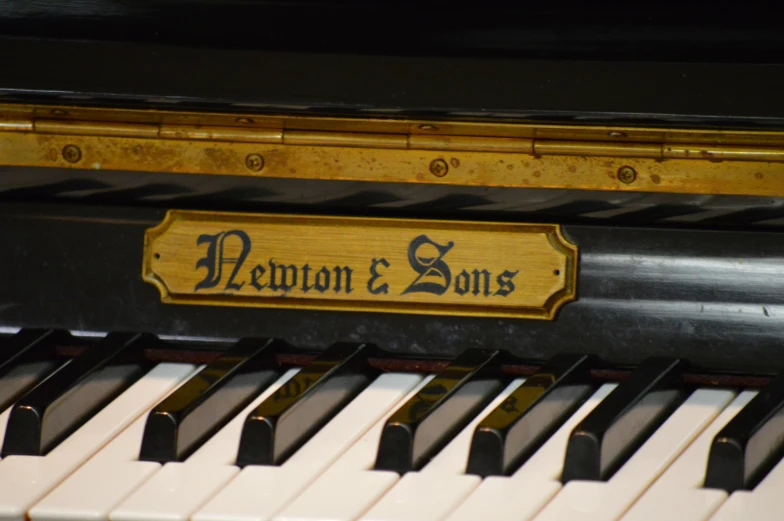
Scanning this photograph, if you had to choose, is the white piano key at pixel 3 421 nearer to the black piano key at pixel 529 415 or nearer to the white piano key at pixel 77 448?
the white piano key at pixel 77 448

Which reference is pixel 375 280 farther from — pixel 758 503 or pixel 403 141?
pixel 758 503

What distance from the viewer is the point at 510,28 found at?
1589 millimetres

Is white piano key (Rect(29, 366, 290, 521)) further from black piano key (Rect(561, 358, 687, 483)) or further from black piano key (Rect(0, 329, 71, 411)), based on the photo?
black piano key (Rect(561, 358, 687, 483))

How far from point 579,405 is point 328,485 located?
0.39 metres

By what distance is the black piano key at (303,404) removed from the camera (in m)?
1.39

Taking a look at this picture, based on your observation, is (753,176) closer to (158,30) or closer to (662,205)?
(662,205)

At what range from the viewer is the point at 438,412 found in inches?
55.9

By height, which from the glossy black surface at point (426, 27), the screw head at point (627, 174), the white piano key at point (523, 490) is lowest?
the white piano key at point (523, 490)

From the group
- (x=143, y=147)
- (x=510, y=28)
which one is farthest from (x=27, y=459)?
(x=510, y=28)

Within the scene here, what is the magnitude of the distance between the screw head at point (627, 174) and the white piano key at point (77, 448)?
725 mm

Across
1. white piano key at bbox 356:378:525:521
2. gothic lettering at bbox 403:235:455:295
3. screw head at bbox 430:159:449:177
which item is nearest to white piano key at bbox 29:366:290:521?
white piano key at bbox 356:378:525:521

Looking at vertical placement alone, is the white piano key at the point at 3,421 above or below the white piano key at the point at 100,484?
above

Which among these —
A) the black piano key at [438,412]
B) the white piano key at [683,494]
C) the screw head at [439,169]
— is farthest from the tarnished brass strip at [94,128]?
the white piano key at [683,494]

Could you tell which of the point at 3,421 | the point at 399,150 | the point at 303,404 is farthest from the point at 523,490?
the point at 3,421
